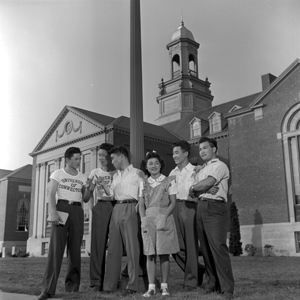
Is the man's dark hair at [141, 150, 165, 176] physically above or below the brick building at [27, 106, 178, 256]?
below

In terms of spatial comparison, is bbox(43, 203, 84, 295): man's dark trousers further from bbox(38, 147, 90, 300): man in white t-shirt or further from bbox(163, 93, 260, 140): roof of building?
bbox(163, 93, 260, 140): roof of building

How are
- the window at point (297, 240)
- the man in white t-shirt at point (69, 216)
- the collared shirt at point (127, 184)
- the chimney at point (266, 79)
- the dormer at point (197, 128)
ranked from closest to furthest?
the man in white t-shirt at point (69, 216), the collared shirt at point (127, 184), the window at point (297, 240), the chimney at point (266, 79), the dormer at point (197, 128)

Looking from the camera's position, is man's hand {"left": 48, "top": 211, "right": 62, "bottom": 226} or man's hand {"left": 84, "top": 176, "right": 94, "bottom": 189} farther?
man's hand {"left": 84, "top": 176, "right": 94, "bottom": 189}

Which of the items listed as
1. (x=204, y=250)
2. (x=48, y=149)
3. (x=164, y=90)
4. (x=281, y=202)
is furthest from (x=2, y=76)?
(x=164, y=90)

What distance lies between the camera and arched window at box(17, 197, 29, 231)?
47.5m

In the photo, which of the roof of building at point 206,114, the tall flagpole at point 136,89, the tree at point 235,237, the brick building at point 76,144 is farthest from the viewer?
the roof of building at point 206,114

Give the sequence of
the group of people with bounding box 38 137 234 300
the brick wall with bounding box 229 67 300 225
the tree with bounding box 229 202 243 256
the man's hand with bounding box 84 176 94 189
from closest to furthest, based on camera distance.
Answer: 1. the group of people with bounding box 38 137 234 300
2. the man's hand with bounding box 84 176 94 189
3. the tree with bounding box 229 202 243 256
4. the brick wall with bounding box 229 67 300 225

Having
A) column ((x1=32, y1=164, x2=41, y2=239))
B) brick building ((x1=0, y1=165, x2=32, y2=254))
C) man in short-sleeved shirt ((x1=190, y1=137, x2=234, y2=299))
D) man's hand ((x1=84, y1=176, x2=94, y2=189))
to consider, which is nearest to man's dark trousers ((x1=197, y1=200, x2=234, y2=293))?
man in short-sleeved shirt ((x1=190, y1=137, x2=234, y2=299))

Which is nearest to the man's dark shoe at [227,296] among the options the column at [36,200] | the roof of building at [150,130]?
the roof of building at [150,130]

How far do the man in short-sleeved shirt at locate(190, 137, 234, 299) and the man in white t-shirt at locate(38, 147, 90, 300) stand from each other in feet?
5.98

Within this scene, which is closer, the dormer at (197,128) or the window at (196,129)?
the dormer at (197,128)

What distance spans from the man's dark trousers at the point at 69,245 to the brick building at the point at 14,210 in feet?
139

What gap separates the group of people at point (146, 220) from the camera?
573 centimetres

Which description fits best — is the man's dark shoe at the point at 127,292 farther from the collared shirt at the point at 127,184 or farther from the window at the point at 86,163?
the window at the point at 86,163
